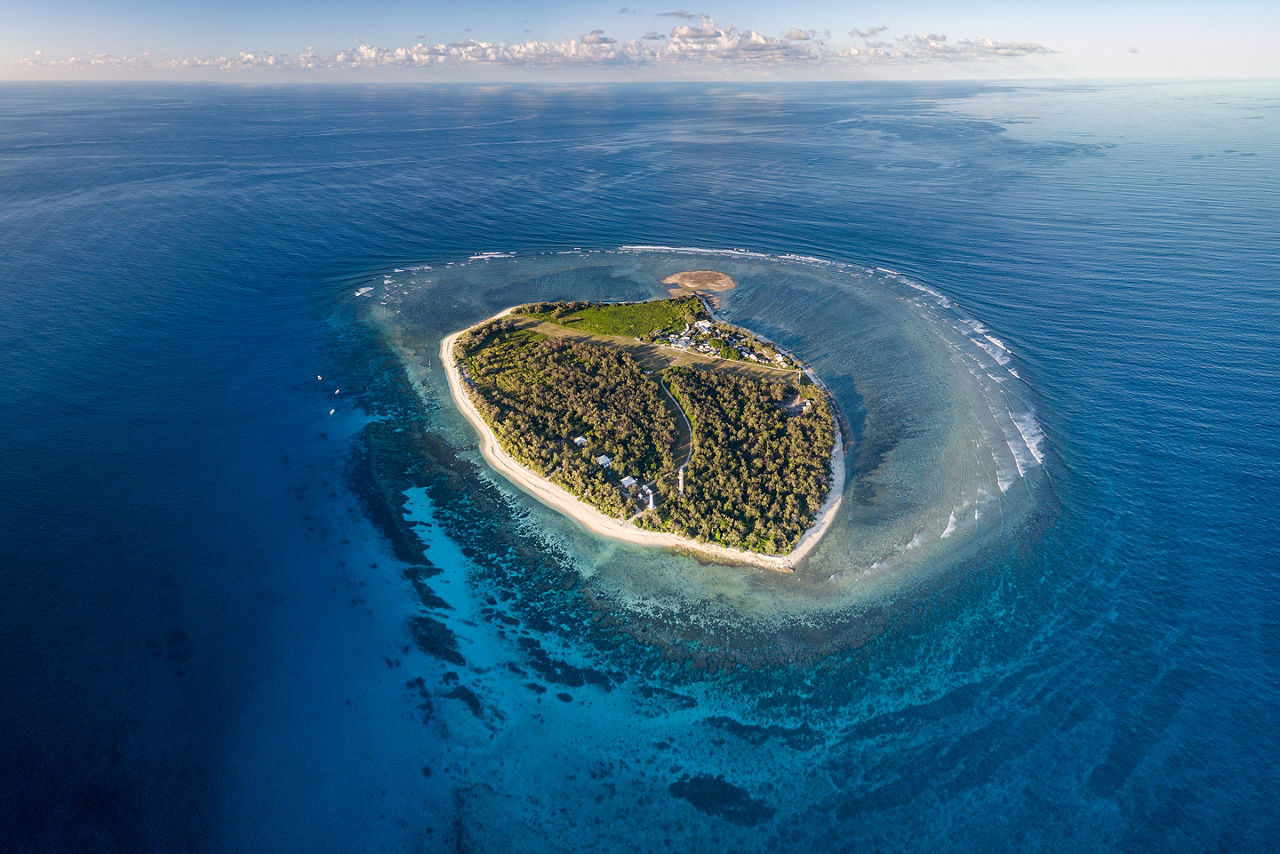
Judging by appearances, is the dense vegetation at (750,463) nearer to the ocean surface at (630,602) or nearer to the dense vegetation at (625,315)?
the ocean surface at (630,602)

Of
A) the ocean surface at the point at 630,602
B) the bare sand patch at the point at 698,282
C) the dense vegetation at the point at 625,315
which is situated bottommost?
the ocean surface at the point at 630,602

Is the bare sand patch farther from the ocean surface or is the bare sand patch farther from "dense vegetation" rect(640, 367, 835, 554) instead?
"dense vegetation" rect(640, 367, 835, 554)

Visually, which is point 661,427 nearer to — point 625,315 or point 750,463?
point 750,463

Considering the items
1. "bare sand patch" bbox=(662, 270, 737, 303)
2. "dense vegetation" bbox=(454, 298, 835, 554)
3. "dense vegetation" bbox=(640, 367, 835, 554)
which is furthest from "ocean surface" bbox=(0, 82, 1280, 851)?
"bare sand patch" bbox=(662, 270, 737, 303)

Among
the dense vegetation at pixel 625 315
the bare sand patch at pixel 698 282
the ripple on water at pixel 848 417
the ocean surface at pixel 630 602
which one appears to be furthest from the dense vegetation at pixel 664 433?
the bare sand patch at pixel 698 282

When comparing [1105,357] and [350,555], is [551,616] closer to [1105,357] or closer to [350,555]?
[350,555]

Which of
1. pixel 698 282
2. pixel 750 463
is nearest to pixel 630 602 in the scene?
pixel 750 463
